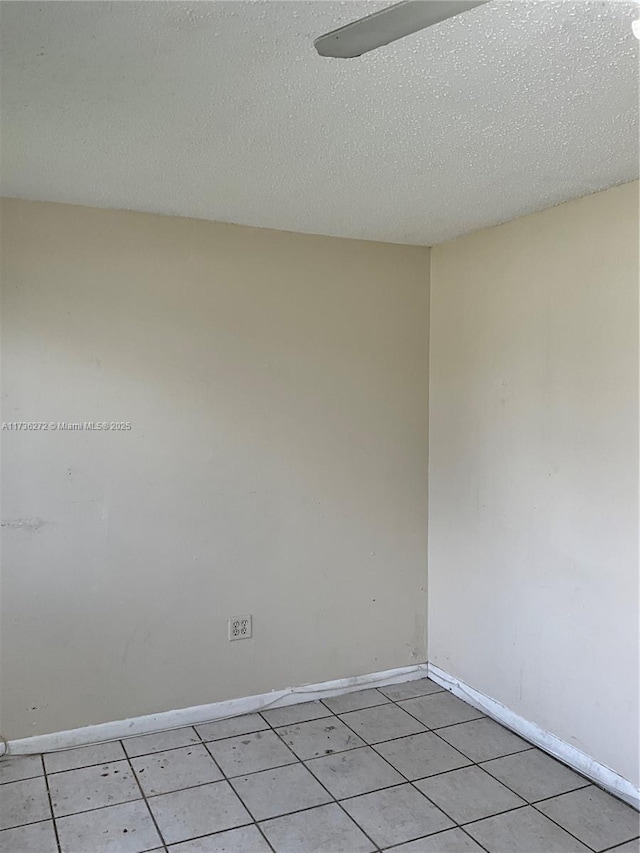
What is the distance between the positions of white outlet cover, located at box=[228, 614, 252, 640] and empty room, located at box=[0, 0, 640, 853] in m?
0.01

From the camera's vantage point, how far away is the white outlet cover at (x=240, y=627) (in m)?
3.14

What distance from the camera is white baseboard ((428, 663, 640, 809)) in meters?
2.50

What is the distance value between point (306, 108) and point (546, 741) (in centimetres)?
254

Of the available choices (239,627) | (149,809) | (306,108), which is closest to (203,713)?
(239,627)

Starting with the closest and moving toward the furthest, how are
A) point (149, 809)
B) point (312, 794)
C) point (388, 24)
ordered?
point (388, 24), point (149, 809), point (312, 794)

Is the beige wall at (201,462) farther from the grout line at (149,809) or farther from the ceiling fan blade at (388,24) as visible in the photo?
the ceiling fan blade at (388,24)

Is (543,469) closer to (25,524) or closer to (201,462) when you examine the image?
(201,462)

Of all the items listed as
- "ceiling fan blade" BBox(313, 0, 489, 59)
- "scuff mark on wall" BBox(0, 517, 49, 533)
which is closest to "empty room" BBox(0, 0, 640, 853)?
"scuff mark on wall" BBox(0, 517, 49, 533)

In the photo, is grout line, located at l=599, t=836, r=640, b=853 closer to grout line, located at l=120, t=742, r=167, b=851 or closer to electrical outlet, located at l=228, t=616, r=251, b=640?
grout line, located at l=120, t=742, r=167, b=851

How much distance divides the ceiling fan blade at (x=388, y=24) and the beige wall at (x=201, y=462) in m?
1.79

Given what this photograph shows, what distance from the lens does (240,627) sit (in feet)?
10.4

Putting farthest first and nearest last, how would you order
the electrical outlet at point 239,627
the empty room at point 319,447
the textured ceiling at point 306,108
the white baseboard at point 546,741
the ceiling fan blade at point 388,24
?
the electrical outlet at point 239,627 → the white baseboard at point 546,741 → the empty room at point 319,447 → the textured ceiling at point 306,108 → the ceiling fan blade at point 388,24

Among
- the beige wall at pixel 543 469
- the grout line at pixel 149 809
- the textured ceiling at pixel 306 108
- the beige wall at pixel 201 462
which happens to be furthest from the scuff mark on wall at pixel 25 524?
the beige wall at pixel 543 469

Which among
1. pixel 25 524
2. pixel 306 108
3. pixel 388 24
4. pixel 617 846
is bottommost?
pixel 617 846
